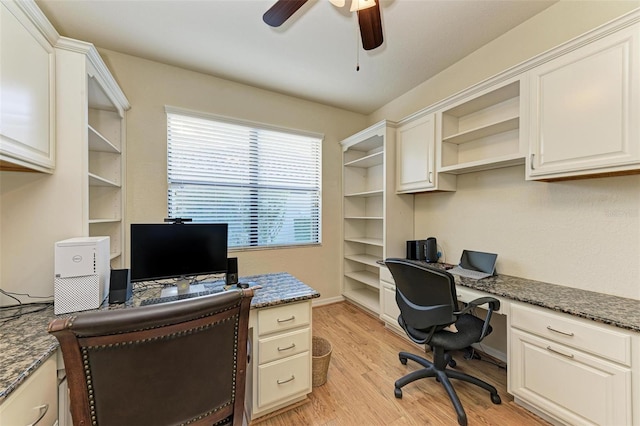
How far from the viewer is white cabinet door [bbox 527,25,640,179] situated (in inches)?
53.1

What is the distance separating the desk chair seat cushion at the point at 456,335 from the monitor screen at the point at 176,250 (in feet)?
4.96

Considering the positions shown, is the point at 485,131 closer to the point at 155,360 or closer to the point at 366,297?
the point at 366,297

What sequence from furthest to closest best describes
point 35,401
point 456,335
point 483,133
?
point 483,133
point 456,335
point 35,401

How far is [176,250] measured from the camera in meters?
1.68

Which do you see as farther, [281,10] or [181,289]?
[181,289]

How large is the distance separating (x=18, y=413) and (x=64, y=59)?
192cm

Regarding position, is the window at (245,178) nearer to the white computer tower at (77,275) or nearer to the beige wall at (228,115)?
the beige wall at (228,115)

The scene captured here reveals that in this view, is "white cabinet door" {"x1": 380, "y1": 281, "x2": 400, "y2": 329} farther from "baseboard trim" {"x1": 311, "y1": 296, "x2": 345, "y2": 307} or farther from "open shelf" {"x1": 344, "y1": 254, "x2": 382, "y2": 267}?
"baseboard trim" {"x1": 311, "y1": 296, "x2": 345, "y2": 307}

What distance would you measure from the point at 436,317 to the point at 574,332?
71 centimetres

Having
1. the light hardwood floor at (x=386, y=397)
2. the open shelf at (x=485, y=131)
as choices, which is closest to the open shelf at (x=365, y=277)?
the light hardwood floor at (x=386, y=397)

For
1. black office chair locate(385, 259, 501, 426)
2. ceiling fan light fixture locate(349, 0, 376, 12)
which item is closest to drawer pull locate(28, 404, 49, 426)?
black office chair locate(385, 259, 501, 426)

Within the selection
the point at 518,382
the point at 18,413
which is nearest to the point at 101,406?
the point at 18,413

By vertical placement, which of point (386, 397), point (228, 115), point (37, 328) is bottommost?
point (386, 397)

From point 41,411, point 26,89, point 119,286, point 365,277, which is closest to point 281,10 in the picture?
point 26,89
